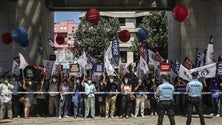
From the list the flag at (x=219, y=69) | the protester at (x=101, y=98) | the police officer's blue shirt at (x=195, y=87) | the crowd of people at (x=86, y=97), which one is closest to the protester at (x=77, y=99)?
the crowd of people at (x=86, y=97)

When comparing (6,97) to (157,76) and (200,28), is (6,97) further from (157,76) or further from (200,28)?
(200,28)

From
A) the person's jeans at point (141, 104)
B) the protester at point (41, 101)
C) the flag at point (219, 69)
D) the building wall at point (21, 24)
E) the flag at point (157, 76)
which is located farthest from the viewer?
the building wall at point (21, 24)

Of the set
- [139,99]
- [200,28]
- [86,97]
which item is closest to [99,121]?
[86,97]

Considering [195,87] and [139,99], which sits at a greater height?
[195,87]

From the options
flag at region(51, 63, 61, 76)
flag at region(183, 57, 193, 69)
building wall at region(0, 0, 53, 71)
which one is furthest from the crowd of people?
building wall at region(0, 0, 53, 71)

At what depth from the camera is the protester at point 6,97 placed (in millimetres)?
16250

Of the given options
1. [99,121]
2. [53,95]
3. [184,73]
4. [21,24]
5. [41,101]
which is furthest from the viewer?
[21,24]

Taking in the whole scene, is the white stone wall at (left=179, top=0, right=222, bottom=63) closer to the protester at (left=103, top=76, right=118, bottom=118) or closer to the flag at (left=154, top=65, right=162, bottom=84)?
the flag at (left=154, top=65, right=162, bottom=84)

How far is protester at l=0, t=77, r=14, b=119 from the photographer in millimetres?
16250

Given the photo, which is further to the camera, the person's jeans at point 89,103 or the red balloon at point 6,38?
the red balloon at point 6,38

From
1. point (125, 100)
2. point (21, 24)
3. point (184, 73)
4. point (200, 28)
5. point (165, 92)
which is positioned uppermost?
point (21, 24)

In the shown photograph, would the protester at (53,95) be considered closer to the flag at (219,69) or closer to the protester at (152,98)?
the protester at (152,98)

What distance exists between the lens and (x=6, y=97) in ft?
53.5

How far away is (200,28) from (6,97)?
942 centimetres
